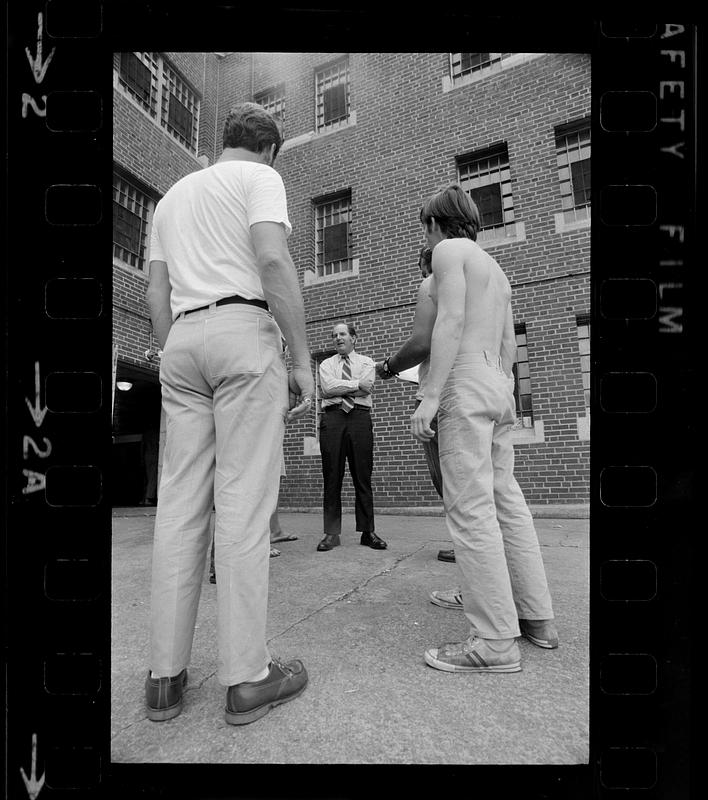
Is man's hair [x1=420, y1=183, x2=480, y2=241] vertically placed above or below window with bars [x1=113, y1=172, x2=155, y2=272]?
below

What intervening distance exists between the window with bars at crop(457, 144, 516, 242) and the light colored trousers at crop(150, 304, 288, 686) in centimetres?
627

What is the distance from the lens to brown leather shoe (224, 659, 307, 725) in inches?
50.8

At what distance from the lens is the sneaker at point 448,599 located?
2.30 metres

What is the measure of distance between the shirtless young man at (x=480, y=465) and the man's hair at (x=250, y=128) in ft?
2.56

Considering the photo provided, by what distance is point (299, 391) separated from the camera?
5.12ft

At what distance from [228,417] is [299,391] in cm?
26

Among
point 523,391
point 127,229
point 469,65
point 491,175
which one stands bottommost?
point 523,391

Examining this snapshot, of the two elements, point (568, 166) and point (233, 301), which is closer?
point (233, 301)

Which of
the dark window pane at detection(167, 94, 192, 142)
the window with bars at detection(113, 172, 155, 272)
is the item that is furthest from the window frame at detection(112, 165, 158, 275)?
the dark window pane at detection(167, 94, 192, 142)

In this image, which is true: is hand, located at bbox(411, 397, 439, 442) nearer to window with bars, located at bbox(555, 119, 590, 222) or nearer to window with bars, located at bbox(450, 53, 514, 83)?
window with bars, located at bbox(555, 119, 590, 222)

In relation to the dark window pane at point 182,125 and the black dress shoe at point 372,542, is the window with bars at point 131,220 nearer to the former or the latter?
the dark window pane at point 182,125
